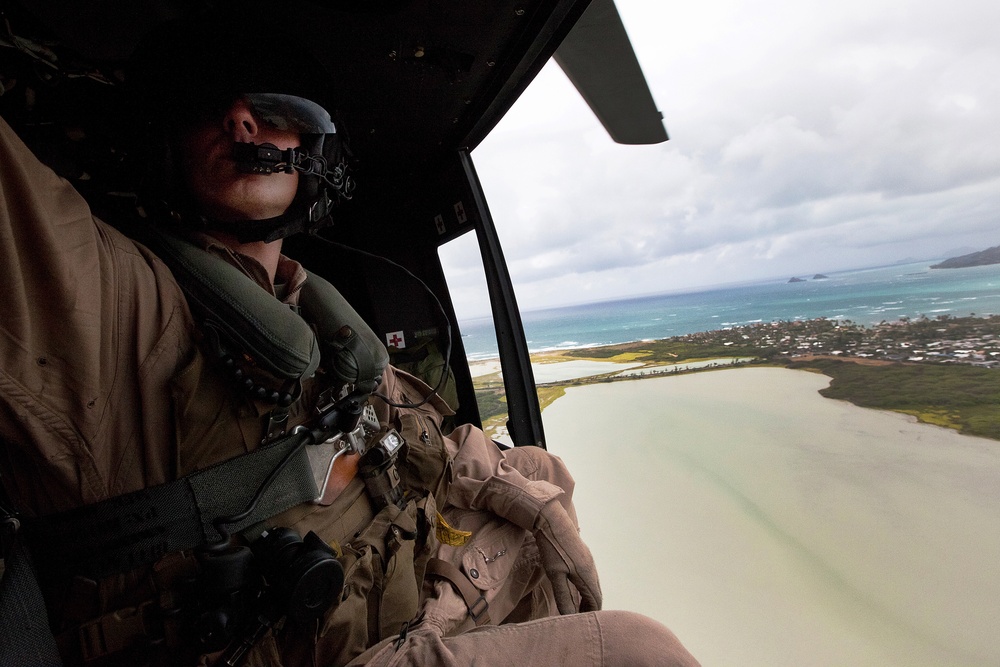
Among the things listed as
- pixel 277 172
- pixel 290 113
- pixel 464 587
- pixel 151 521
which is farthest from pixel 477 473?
pixel 290 113

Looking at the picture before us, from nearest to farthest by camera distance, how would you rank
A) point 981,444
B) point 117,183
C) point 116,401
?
1. point 116,401
2. point 981,444
3. point 117,183

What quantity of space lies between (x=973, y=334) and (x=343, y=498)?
5.14 ft

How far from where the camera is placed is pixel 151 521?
89cm

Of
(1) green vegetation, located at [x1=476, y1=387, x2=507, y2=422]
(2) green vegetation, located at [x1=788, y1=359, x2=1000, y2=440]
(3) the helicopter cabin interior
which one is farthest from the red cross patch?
(2) green vegetation, located at [x1=788, y1=359, x2=1000, y2=440]

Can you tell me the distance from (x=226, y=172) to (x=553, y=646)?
1308mm

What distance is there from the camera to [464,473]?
5.31 feet

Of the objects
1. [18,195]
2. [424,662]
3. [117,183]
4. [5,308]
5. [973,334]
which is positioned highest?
[117,183]

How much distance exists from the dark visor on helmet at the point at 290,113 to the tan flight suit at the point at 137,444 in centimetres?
39

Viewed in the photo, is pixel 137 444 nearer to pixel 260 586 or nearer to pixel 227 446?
pixel 227 446

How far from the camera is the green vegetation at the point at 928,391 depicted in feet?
3.79

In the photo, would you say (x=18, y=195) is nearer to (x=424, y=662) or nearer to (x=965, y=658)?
(x=424, y=662)

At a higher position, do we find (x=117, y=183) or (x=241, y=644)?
(x=117, y=183)

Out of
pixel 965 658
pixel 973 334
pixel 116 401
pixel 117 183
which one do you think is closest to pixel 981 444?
pixel 973 334

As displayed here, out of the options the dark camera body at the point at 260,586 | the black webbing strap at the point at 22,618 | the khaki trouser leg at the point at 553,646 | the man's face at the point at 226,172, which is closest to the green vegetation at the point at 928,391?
the khaki trouser leg at the point at 553,646
